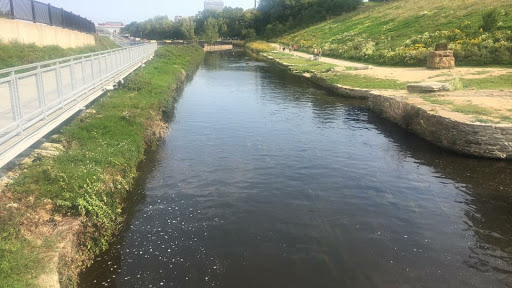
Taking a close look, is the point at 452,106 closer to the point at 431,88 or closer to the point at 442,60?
the point at 431,88

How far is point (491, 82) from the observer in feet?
78.0

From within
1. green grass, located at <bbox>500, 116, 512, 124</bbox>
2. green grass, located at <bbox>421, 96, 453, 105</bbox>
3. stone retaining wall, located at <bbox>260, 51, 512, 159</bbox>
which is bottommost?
stone retaining wall, located at <bbox>260, 51, 512, 159</bbox>

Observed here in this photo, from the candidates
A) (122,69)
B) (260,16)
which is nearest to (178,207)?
(122,69)

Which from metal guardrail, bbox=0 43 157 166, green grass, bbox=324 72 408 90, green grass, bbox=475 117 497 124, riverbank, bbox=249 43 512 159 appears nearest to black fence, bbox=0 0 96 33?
metal guardrail, bbox=0 43 157 166

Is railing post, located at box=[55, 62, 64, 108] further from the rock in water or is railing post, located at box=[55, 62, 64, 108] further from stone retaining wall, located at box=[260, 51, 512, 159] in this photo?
the rock in water

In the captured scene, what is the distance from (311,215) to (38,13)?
2678cm

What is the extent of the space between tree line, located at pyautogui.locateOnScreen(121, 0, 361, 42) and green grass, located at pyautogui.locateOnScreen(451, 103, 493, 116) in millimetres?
96045

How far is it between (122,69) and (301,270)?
17.6 metres

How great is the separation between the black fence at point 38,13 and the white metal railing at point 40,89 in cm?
1183

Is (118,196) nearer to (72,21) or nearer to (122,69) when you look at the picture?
(122,69)

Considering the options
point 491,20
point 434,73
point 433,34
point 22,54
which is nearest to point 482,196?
point 434,73

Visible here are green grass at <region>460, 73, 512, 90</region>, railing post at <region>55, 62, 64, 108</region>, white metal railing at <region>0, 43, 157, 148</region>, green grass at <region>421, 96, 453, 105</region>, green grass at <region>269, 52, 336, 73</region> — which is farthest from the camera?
green grass at <region>269, 52, 336, 73</region>

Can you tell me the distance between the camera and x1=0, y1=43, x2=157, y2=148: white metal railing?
753 centimetres

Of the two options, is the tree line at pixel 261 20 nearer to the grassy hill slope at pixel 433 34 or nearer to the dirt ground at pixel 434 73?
the grassy hill slope at pixel 433 34
